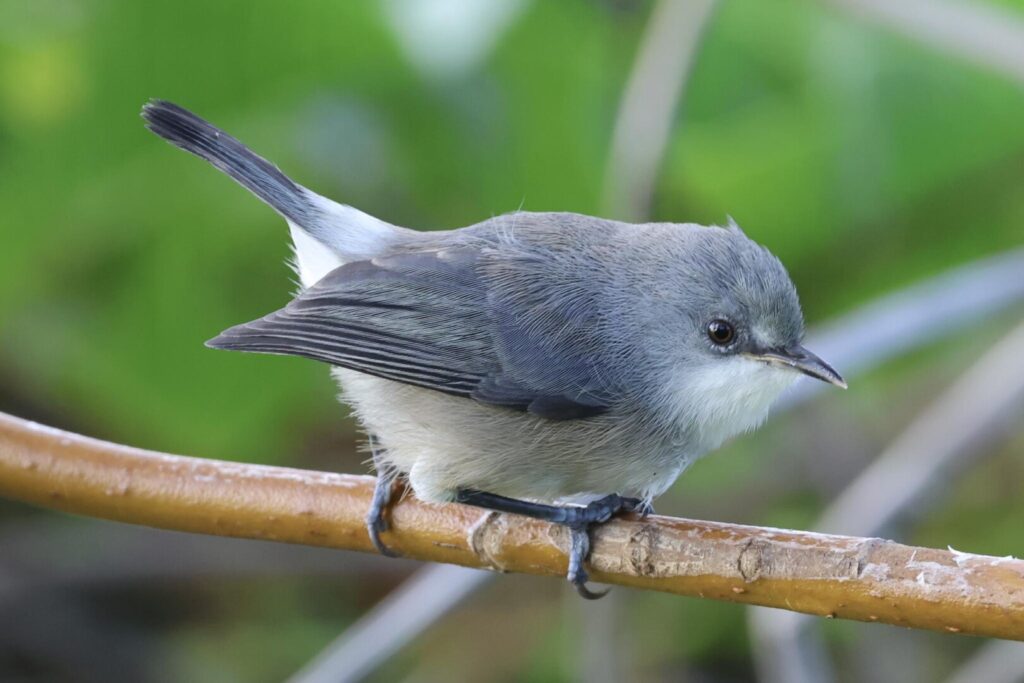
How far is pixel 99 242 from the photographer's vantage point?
386cm

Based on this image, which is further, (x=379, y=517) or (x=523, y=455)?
(x=523, y=455)

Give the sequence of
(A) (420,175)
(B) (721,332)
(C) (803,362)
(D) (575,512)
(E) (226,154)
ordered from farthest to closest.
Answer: (A) (420,175) < (E) (226,154) < (B) (721,332) < (C) (803,362) < (D) (575,512)

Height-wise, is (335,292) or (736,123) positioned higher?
(736,123)

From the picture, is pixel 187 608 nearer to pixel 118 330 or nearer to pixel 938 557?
pixel 118 330

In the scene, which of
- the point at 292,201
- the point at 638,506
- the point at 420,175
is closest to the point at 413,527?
the point at 638,506

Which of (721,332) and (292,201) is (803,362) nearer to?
(721,332)

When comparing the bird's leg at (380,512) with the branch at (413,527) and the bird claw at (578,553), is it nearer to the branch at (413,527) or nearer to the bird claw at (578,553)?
the branch at (413,527)

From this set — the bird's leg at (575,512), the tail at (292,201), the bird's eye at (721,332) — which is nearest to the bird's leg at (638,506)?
the bird's leg at (575,512)

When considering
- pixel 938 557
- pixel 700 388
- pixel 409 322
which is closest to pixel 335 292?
pixel 409 322

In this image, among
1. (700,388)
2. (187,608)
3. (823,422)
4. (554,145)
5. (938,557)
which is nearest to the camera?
(938,557)

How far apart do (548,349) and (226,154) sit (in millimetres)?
766

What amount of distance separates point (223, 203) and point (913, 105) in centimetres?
202

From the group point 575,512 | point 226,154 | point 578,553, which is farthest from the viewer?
point 226,154

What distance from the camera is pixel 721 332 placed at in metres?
2.35
